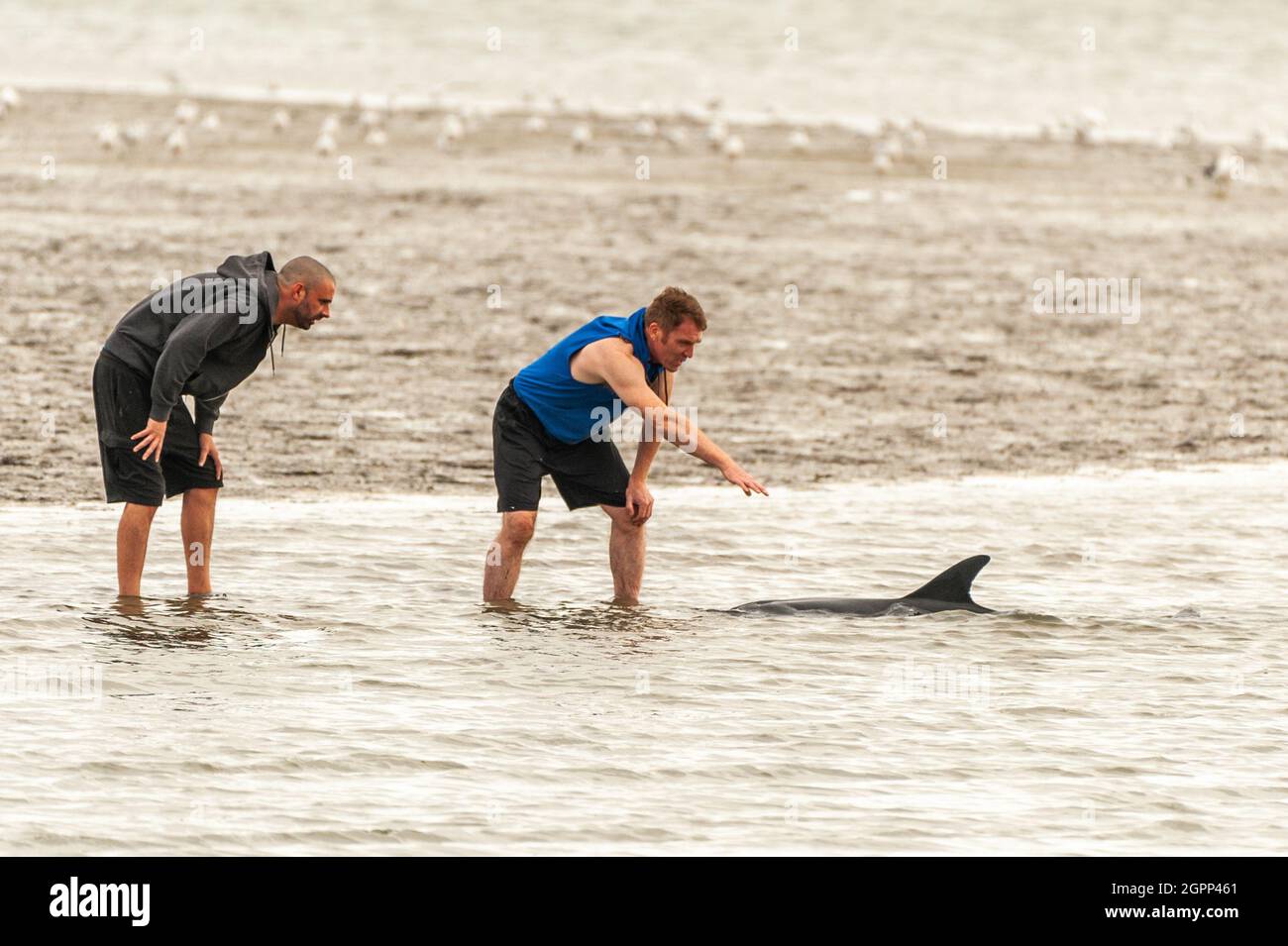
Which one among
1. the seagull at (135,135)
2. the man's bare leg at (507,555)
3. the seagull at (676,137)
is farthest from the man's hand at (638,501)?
the seagull at (676,137)

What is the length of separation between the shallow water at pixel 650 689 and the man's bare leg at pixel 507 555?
5.0 inches

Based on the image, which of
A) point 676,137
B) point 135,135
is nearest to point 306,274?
point 135,135

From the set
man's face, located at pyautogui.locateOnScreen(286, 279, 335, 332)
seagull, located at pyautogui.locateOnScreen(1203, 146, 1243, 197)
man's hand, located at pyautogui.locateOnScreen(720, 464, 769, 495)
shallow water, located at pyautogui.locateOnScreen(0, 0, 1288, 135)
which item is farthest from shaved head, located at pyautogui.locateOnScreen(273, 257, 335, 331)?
shallow water, located at pyautogui.locateOnScreen(0, 0, 1288, 135)

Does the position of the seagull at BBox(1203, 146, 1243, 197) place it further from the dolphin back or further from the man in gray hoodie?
the man in gray hoodie

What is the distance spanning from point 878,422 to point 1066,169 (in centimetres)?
1260

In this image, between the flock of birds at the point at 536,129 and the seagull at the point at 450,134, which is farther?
the seagull at the point at 450,134

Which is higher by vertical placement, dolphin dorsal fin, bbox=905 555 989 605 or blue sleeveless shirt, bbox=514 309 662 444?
blue sleeveless shirt, bbox=514 309 662 444

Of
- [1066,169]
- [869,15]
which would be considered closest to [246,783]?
[1066,169]

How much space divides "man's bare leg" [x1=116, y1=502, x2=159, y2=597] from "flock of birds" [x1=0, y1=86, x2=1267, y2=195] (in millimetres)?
14129

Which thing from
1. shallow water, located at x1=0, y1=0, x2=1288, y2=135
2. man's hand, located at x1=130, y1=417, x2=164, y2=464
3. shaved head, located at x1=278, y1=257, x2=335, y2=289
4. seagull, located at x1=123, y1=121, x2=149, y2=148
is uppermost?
shallow water, located at x1=0, y1=0, x2=1288, y2=135

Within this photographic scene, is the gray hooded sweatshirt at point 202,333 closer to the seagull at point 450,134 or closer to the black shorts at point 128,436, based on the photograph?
the black shorts at point 128,436

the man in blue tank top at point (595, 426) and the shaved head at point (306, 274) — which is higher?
the shaved head at point (306, 274)

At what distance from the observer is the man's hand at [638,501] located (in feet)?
28.5

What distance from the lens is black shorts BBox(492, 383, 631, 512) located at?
8719 millimetres
